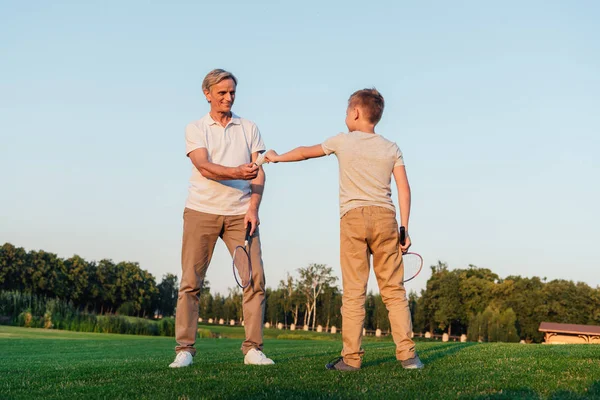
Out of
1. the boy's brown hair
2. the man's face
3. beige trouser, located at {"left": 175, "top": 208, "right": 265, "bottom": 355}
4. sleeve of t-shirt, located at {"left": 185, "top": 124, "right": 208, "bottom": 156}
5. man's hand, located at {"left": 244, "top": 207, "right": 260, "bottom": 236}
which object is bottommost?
beige trouser, located at {"left": 175, "top": 208, "right": 265, "bottom": 355}

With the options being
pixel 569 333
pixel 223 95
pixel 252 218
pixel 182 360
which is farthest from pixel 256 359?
pixel 569 333

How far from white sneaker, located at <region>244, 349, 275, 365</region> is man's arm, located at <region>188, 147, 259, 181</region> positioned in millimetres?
1633

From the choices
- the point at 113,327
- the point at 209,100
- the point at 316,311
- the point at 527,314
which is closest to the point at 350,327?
the point at 209,100

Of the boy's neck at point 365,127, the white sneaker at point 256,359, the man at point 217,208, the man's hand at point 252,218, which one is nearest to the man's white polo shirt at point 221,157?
the man at point 217,208

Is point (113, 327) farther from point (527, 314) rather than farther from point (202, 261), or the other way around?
point (527, 314)

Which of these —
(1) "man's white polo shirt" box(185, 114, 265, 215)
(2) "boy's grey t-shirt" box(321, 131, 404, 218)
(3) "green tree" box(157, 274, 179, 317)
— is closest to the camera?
(2) "boy's grey t-shirt" box(321, 131, 404, 218)

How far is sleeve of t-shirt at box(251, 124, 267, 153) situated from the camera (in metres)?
6.33

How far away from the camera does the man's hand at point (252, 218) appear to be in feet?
19.4

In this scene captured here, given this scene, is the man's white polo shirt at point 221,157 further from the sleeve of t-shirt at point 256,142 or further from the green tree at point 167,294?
the green tree at point 167,294

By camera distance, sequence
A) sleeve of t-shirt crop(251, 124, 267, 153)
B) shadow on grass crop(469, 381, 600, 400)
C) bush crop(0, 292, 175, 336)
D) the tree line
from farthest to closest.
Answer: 1. the tree line
2. bush crop(0, 292, 175, 336)
3. sleeve of t-shirt crop(251, 124, 267, 153)
4. shadow on grass crop(469, 381, 600, 400)

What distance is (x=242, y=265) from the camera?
6.00m

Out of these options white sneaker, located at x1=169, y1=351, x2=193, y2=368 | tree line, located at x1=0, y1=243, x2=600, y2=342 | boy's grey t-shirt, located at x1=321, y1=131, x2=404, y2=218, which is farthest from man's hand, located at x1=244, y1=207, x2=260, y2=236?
tree line, located at x1=0, y1=243, x2=600, y2=342

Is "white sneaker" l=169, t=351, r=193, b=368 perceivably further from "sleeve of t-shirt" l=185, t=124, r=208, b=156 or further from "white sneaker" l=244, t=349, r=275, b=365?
"sleeve of t-shirt" l=185, t=124, r=208, b=156

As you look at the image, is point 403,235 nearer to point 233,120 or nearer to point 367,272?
point 367,272
